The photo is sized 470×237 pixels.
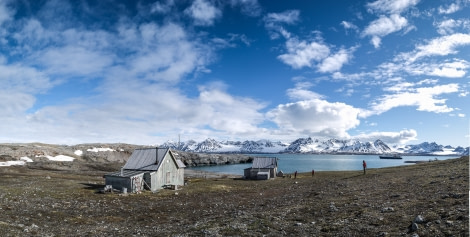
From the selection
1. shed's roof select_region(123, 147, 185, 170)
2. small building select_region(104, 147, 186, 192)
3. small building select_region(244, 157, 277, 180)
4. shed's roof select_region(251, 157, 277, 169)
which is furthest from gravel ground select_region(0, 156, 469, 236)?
shed's roof select_region(251, 157, 277, 169)

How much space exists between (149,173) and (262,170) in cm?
3208

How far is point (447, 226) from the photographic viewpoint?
14.3 meters

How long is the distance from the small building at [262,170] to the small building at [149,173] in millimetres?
21053

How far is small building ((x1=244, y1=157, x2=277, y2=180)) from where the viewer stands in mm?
68500

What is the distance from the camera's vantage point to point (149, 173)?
4594 cm

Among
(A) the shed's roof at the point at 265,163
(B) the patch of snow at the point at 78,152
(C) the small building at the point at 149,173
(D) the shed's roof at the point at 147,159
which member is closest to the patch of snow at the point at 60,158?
(B) the patch of snow at the point at 78,152

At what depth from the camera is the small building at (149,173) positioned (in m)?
42.3

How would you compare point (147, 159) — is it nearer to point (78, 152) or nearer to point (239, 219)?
point (239, 219)

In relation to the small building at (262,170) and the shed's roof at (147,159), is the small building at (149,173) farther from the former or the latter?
the small building at (262,170)

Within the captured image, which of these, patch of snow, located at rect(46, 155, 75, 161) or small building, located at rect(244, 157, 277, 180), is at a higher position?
patch of snow, located at rect(46, 155, 75, 161)

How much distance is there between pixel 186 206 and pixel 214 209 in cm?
384

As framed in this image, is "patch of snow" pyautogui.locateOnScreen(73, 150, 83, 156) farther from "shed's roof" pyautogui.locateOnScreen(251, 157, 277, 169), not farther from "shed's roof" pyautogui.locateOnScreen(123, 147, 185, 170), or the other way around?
"shed's roof" pyautogui.locateOnScreen(251, 157, 277, 169)

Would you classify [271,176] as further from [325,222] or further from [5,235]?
[5,235]

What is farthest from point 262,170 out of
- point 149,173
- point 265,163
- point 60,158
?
point 60,158
